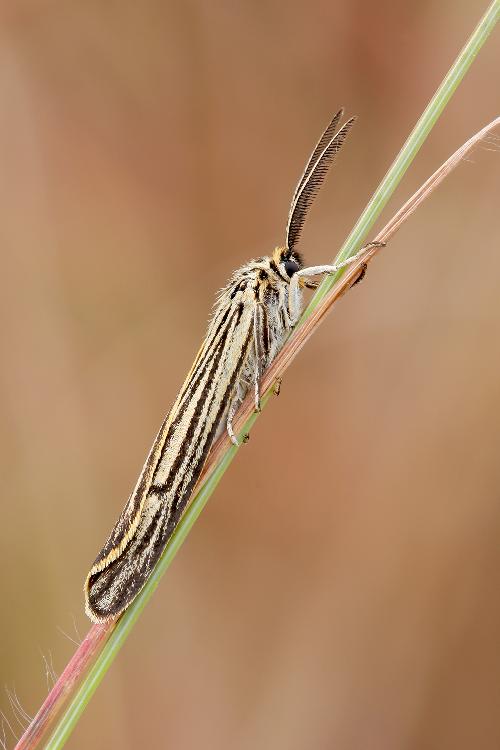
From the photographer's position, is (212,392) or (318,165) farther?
(212,392)

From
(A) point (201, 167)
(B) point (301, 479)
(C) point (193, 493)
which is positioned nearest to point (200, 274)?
(A) point (201, 167)

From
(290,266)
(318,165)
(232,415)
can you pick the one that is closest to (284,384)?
(290,266)

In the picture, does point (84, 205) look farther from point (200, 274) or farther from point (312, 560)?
point (312, 560)

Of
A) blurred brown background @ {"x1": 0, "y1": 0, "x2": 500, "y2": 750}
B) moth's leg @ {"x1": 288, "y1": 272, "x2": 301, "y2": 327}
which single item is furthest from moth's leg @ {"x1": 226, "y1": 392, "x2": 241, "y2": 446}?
blurred brown background @ {"x1": 0, "y1": 0, "x2": 500, "y2": 750}

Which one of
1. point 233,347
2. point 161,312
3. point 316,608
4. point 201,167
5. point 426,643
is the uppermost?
point 201,167

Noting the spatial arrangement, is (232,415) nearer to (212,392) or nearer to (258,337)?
(212,392)

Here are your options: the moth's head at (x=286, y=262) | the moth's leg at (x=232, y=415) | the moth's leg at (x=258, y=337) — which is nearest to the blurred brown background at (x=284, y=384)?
the moth's head at (x=286, y=262)

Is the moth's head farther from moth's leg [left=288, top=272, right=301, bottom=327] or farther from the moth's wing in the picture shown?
the moth's wing

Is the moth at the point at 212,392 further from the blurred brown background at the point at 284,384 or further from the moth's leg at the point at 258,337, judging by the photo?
the blurred brown background at the point at 284,384
